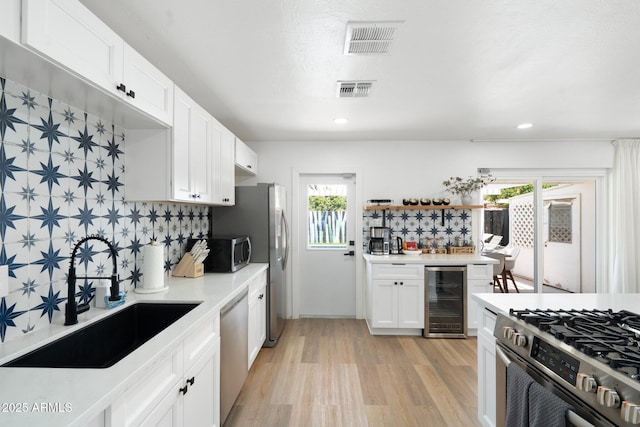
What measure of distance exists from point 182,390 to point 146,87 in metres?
1.55

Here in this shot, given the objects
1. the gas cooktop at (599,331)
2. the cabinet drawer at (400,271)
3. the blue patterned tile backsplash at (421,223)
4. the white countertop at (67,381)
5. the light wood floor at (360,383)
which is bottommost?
the light wood floor at (360,383)

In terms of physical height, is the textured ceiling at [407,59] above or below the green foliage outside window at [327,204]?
above

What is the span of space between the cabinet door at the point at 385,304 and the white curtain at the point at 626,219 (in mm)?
3063

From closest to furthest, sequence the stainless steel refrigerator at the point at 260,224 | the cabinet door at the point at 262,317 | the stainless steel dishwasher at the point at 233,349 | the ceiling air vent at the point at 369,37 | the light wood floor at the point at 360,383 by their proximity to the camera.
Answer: the ceiling air vent at the point at 369,37 < the stainless steel dishwasher at the point at 233,349 < the light wood floor at the point at 360,383 < the cabinet door at the point at 262,317 < the stainless steel refrigerator at the point at 260,224

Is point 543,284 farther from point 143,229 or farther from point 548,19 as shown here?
point 143,229

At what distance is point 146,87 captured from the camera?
5.45 feet

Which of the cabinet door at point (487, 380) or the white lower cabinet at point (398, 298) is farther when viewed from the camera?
the white lower cabinet at point (398, 298)

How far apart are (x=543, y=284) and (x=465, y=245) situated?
50.6 inches

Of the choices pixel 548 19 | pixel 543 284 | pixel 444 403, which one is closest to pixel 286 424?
pixel 444 403

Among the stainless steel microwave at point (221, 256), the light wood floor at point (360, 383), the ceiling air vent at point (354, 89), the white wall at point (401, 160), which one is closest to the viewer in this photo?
the light wood floor at point (360, 383)

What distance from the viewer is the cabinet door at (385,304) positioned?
359 centimetres

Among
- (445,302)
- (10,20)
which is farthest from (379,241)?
(10,20)

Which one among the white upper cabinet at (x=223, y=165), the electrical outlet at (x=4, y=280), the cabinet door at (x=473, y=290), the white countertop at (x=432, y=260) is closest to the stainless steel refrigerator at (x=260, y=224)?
the white upper cabinet at (x=223, y=165)

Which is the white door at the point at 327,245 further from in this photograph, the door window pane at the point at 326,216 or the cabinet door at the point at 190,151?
the cabinet door at the point at 190,151
